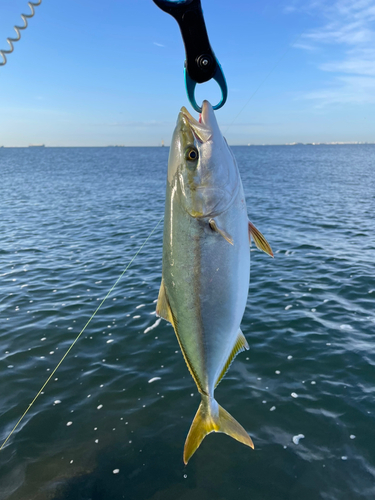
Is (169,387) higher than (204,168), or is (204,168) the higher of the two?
(204,168)

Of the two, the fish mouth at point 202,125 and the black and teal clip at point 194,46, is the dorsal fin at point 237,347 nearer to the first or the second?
the fish mouth at point 202,125

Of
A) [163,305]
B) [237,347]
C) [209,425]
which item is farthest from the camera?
[209,425]

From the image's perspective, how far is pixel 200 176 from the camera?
2.90 m

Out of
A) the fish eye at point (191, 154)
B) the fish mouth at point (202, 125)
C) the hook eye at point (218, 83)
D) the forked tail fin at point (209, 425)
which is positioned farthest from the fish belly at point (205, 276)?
the hook eye at point (218, 83)

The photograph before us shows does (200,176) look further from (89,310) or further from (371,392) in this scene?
(89,310)

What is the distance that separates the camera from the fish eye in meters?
2.89

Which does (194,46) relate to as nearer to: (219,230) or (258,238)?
(219,230)

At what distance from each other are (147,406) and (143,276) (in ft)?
24.0

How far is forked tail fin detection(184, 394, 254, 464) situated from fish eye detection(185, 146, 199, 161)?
91.1 inches

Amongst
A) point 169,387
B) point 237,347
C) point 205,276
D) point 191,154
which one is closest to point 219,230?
point 205,276

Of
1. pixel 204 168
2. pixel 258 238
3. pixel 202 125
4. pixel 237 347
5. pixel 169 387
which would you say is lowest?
pixel 169 387

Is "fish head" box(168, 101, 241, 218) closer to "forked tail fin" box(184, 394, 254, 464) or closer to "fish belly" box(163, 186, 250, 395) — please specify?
"fish belly" box(163, 186, 250, 395)

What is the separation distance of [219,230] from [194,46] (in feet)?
5.06

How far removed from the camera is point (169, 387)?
813 centimetres
